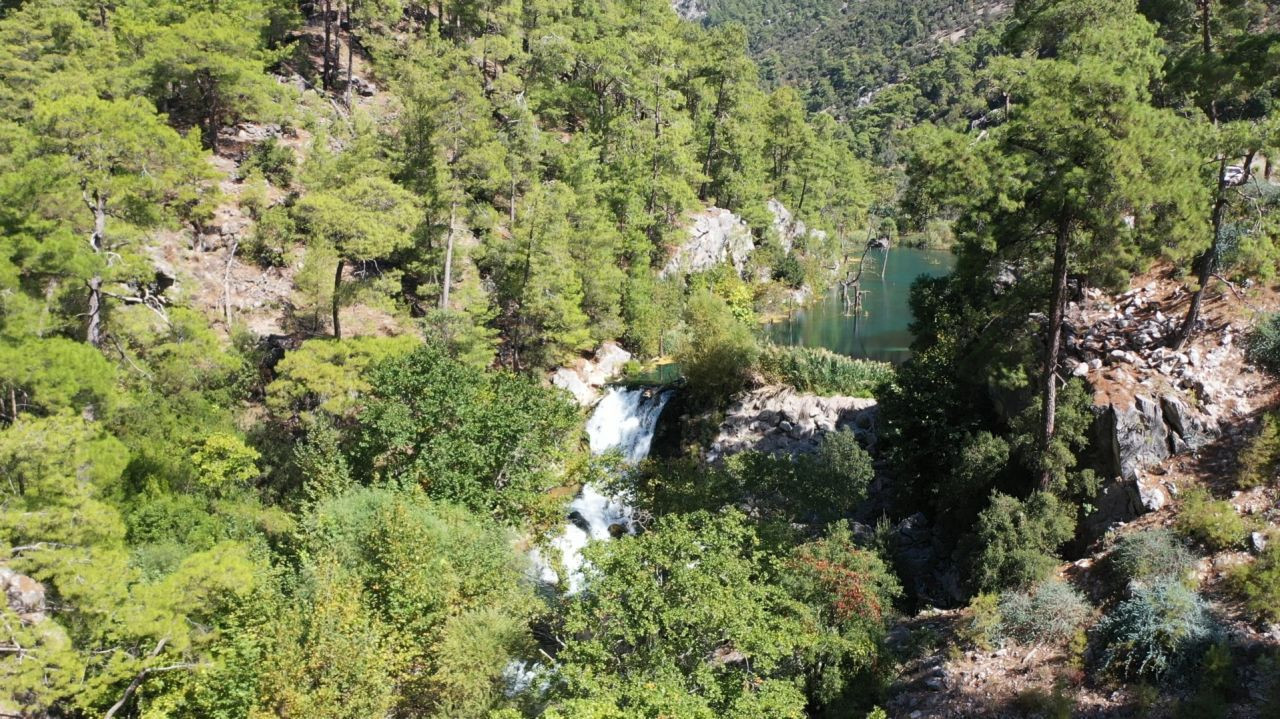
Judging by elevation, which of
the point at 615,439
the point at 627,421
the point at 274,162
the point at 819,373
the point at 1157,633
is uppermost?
the point at 274,162

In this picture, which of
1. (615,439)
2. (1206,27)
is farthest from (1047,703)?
(615,439)

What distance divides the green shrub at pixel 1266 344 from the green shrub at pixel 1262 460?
80.1 inches

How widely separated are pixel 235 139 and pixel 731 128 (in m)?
33.6

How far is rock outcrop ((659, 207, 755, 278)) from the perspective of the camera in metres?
48.8

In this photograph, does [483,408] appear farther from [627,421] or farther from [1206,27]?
[1206,27]

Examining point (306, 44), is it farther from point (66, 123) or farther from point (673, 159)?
point (66, 123)

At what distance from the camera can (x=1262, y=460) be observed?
14.1 m

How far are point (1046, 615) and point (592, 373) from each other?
86.8 ft

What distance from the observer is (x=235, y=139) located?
124 feet

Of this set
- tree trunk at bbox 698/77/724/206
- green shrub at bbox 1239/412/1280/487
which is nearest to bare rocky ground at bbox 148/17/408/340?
green shrub at bbox 1239/412/1280/487

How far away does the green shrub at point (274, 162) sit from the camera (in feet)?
115

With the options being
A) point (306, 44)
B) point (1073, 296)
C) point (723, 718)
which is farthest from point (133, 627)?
point (306, 44)

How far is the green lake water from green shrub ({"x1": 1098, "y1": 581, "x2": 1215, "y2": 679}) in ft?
86.6

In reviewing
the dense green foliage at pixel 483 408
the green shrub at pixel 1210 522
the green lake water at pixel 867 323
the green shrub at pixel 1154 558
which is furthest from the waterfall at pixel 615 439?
the green lake water at pixel 867 323
